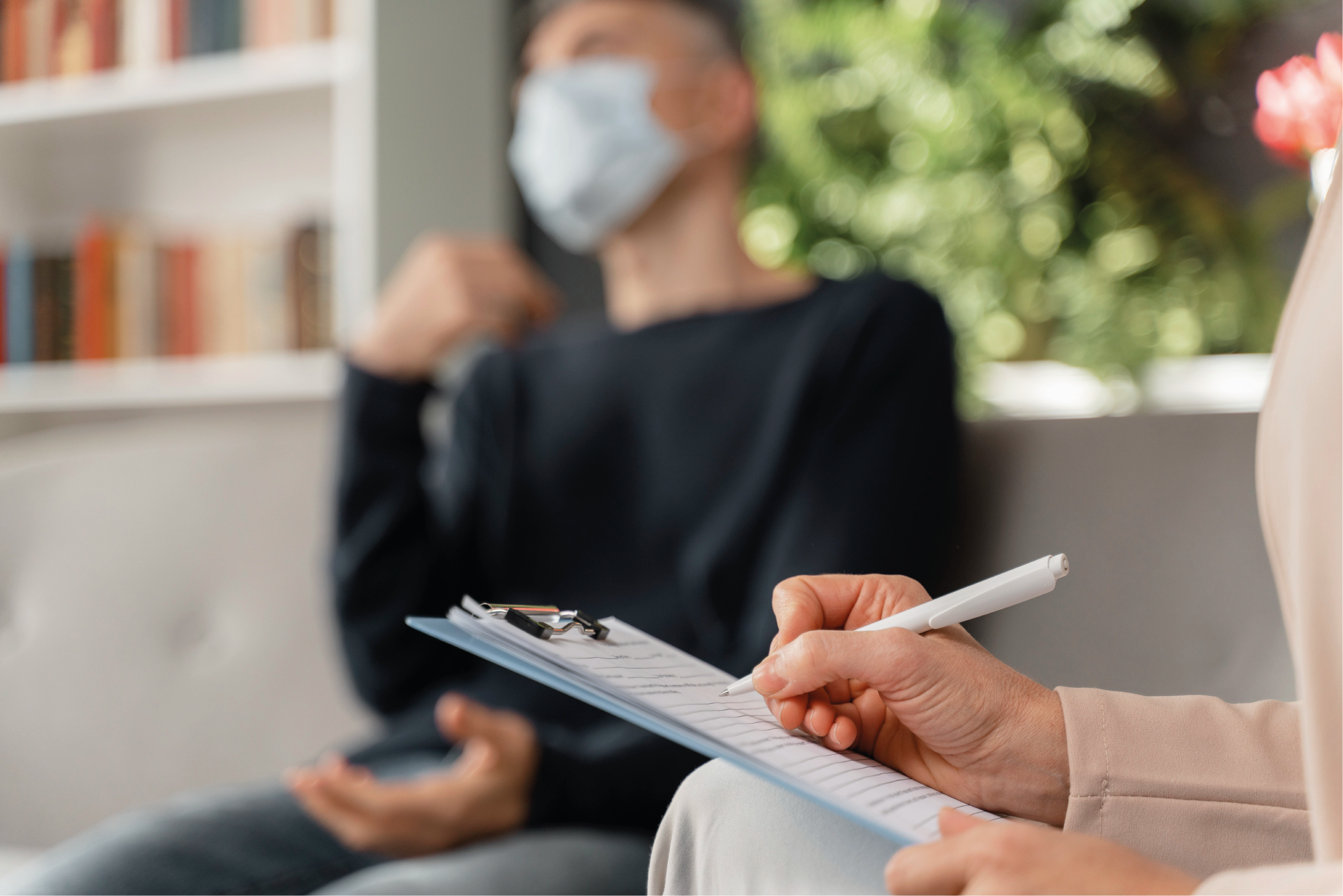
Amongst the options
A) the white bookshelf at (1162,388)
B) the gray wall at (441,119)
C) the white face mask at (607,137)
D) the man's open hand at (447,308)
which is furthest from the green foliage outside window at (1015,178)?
the man's open hand at (447,308)

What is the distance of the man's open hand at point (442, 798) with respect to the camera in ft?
2.54

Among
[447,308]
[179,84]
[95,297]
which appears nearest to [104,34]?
[179,84]

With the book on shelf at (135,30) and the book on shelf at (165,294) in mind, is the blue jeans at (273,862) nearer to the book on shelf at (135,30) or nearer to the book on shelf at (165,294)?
the book on shelf at (165,294)

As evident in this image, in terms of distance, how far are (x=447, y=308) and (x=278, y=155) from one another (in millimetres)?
896

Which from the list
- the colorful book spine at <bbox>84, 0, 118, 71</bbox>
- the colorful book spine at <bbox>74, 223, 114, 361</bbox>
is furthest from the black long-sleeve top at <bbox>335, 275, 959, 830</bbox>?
the colorful book spine at <bbox>84, 0, 118, 71</bbox>

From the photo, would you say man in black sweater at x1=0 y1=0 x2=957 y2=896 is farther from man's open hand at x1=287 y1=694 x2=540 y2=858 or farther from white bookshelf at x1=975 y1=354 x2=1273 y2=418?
white bookshelf at x1=975 y1=354 x2=1273 y2=418

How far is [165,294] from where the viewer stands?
1705 mm

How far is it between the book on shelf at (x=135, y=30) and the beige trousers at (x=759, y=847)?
1501 mm

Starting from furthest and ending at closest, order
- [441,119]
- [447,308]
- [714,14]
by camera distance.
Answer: [441,119] → [714,14] → [447,308]

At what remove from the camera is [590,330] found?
1162 millimetres

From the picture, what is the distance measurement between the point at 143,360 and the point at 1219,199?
163 cm

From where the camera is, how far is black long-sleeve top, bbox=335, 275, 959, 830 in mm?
685

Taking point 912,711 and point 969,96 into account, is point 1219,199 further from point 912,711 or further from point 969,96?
point 912,711

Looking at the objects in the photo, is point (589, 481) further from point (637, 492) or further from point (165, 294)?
point (165, 294)
